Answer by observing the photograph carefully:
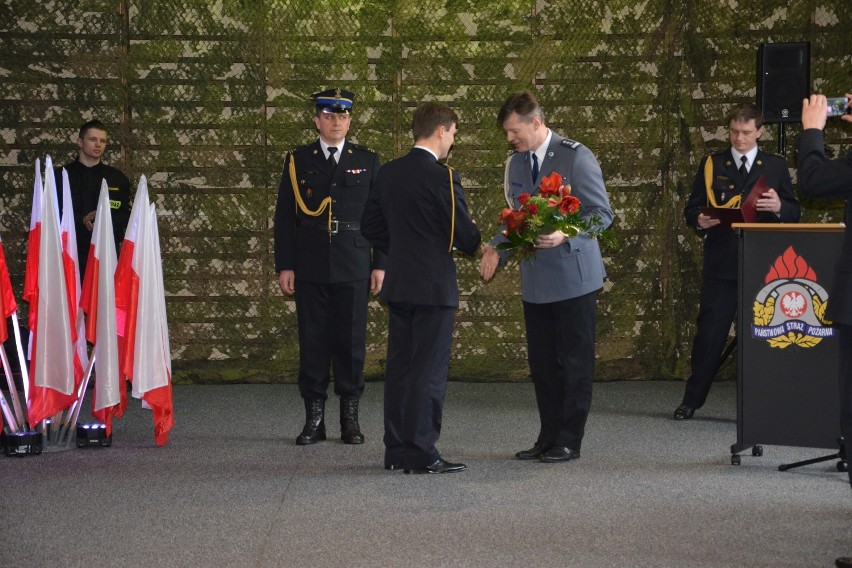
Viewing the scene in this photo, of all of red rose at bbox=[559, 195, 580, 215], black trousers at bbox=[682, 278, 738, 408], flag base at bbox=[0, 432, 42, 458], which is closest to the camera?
red rose at bbox=[559, 195, 580, 215]

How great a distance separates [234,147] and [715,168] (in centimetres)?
327

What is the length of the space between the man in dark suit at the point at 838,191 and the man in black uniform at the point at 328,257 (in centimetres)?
253

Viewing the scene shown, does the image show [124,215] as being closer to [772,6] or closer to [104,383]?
[104,383]

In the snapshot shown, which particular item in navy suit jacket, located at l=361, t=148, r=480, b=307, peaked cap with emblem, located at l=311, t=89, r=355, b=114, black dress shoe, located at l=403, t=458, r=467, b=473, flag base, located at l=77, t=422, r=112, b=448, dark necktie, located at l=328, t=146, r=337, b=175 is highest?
peaked cap with emblem, located at l=311, t=89, r=355, b=114

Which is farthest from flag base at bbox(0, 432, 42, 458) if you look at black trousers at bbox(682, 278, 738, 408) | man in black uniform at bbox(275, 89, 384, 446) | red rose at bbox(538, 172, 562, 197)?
black trousers at bbox(682, 278, 738, 408)

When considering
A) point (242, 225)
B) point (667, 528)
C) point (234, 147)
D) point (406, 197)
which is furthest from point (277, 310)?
point (667, 528)

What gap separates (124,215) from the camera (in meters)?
7.25

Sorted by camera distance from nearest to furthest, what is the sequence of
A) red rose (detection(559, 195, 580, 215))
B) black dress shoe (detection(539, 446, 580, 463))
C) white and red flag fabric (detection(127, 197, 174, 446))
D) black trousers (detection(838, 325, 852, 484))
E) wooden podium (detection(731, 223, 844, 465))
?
black trousers (detection(838, 325, 852, 484)) < red rose (detection(559, 195, 580, 215)) < wooden podium (detection(731, 223, 844, 465)) < black dress shoe (detection(539, 446, 580, 463)) < white and red flag fabric (detection(127, 197, 174, 446))

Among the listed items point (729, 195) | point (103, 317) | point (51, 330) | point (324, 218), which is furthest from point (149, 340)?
point (729, 195)

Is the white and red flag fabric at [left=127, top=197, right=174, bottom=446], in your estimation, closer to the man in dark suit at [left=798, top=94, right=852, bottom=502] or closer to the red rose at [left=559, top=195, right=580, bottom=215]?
the red rose at [left=559, top=195, right=580, bottom=215]

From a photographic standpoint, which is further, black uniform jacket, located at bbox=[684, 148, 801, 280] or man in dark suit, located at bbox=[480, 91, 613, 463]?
black uniform jacket, located at bbox=[684, 148, 801, 280]

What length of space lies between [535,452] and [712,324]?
1.57 m

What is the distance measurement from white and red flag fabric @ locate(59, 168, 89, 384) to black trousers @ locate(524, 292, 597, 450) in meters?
2.28

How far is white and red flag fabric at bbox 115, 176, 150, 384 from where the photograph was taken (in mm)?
5586
